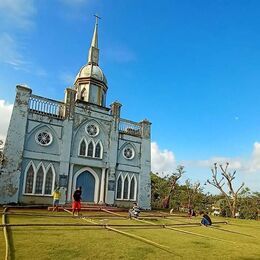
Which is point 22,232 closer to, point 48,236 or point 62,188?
point 48,236

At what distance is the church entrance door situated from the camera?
2356 centimetres

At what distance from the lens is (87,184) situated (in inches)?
938

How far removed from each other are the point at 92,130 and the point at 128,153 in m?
4.00

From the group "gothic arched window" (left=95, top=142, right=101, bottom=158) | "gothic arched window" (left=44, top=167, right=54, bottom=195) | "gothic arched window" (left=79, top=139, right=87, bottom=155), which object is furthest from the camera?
"gothic arched window" (left=95, top=142, right=101, bottom=158)

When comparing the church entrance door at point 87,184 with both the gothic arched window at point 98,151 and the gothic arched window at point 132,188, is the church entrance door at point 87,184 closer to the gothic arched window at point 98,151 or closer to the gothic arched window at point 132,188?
the gothic arched window at point 98,151

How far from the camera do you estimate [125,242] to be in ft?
27.6

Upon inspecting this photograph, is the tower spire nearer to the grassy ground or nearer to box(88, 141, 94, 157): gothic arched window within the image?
box(88, 141, 94, 157): gothic arched window

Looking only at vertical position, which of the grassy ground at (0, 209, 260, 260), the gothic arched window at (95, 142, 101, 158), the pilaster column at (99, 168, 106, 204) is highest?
the gothic arched window at (95, 142, 101, 158)

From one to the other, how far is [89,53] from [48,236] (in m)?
23.0

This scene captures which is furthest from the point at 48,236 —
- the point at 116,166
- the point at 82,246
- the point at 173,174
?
the point at 173,174

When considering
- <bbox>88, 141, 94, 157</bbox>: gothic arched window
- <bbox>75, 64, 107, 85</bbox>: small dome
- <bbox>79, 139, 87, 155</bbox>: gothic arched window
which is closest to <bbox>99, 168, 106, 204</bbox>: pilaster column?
<bbox>88, 141, 94, 157</bbox>: gothic arched window

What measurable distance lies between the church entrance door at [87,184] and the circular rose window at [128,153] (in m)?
3.70

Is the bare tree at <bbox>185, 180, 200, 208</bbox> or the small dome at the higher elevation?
the small dome

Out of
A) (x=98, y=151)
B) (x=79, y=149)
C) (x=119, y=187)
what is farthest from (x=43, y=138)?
(x=119, y=187)
